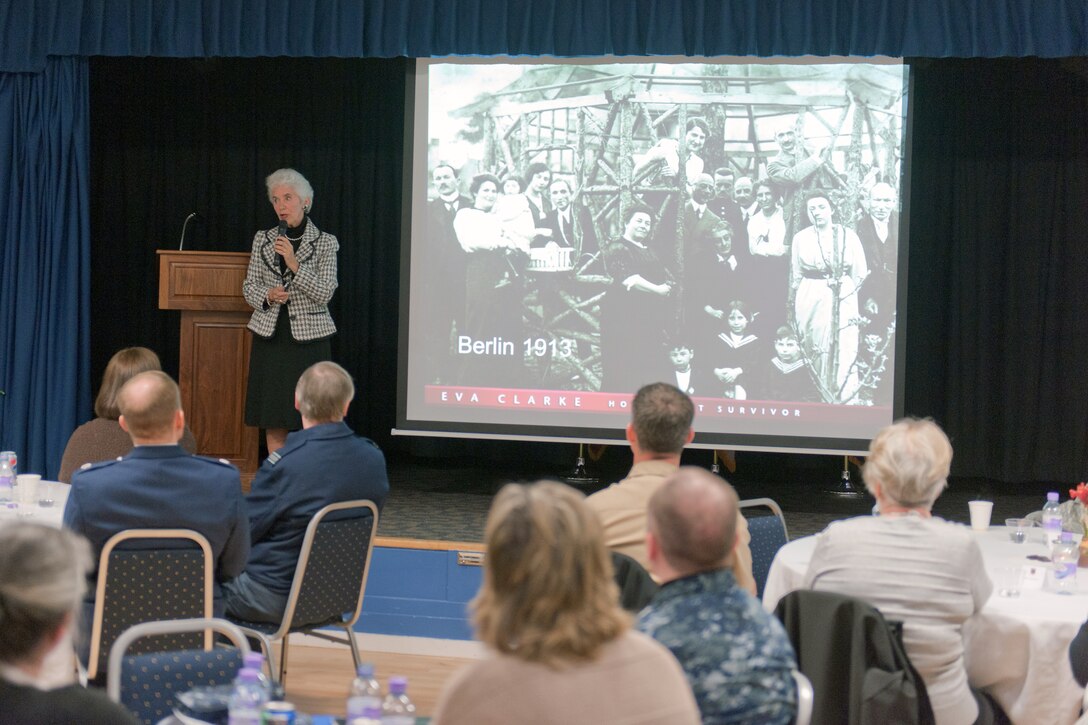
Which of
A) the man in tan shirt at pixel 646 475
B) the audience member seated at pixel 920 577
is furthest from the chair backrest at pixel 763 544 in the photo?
the audience member seated at pixel 920 577

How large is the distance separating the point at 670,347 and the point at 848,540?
3.37m

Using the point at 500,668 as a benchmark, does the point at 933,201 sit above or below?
above

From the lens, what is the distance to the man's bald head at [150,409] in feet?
10.5

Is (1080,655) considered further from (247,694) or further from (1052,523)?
(247,694)

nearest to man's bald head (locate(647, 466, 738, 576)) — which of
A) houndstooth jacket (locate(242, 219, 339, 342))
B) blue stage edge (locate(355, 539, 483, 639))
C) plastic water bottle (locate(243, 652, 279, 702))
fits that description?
plastic water bottle (locate(243, 652, 279, 702))

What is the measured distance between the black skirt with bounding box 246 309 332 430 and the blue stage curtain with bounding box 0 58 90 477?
45.2 inches

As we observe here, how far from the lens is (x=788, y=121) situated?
236 inches

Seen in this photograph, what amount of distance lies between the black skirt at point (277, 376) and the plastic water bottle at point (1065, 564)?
3876 mm

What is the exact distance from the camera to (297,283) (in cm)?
611

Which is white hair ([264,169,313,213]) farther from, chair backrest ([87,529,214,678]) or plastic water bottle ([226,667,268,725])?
plastic water bottle ([226,667,268,725])

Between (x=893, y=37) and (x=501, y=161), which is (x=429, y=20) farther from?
(x=893, y=37)

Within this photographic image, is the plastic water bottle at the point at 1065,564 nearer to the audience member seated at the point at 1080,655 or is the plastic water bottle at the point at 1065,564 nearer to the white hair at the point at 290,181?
the audience member seated at the point at 1080,655

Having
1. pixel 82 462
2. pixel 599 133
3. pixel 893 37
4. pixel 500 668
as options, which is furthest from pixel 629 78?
pixel 500 668

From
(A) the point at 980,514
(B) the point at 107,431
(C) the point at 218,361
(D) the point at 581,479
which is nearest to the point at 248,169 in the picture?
(C) the point at 218,361
